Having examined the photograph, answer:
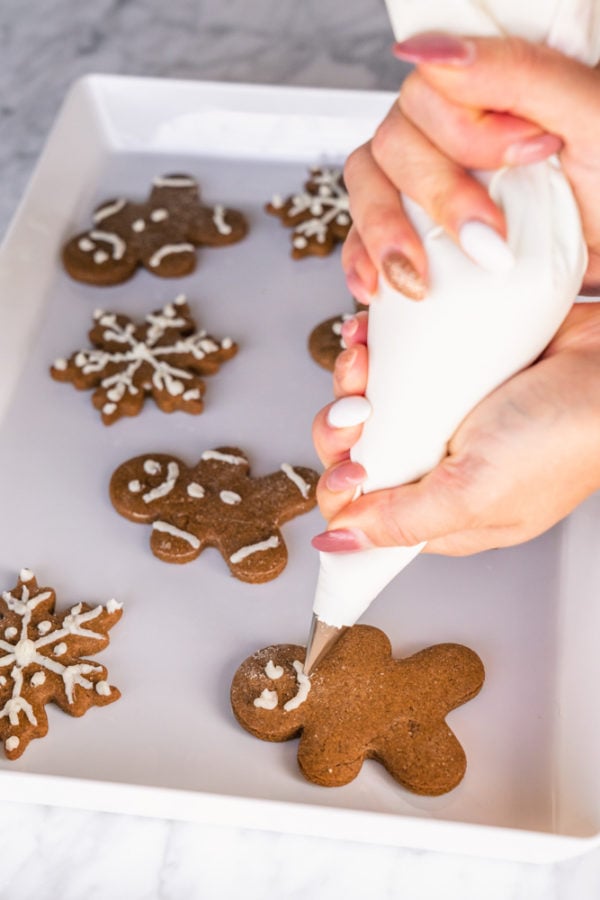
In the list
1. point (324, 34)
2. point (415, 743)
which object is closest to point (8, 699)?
point (415, 743)

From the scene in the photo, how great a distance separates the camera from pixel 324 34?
1.98 m

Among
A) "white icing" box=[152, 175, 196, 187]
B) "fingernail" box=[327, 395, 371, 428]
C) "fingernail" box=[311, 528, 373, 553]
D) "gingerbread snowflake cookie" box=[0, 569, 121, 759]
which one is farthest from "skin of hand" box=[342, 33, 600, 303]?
"white icing" box=[152, 175, 196, 187]

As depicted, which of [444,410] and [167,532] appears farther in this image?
[167,532]

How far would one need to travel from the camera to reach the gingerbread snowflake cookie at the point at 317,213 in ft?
4.89

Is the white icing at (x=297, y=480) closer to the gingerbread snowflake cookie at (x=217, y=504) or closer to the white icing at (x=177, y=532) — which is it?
the gingerbread snowflake cookie at (x=217, y=504)

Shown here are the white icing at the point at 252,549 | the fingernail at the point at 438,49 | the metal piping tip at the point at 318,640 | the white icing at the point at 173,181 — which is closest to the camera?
the fingernail at the point at 438,49

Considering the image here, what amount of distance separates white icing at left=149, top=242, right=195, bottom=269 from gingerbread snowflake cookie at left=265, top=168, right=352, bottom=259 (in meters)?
0.14

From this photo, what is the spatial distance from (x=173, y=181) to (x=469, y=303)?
91 cm

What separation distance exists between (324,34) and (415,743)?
1.41 meters

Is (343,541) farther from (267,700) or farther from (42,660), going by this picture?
(42,660)

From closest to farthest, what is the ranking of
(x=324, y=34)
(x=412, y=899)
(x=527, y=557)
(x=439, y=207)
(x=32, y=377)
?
(x=439, y=207), (x=412, y=899), (x=527, y=557), (x=32, y=377), (x=324, y=34)

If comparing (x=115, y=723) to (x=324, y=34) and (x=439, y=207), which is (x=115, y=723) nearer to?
(x=439, y=207)

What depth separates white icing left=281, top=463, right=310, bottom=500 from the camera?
1207 millimetres

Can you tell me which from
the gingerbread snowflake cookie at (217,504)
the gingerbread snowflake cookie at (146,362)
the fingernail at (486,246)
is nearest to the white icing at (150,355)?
the gingerbread snowflake cookie at (146,362)
